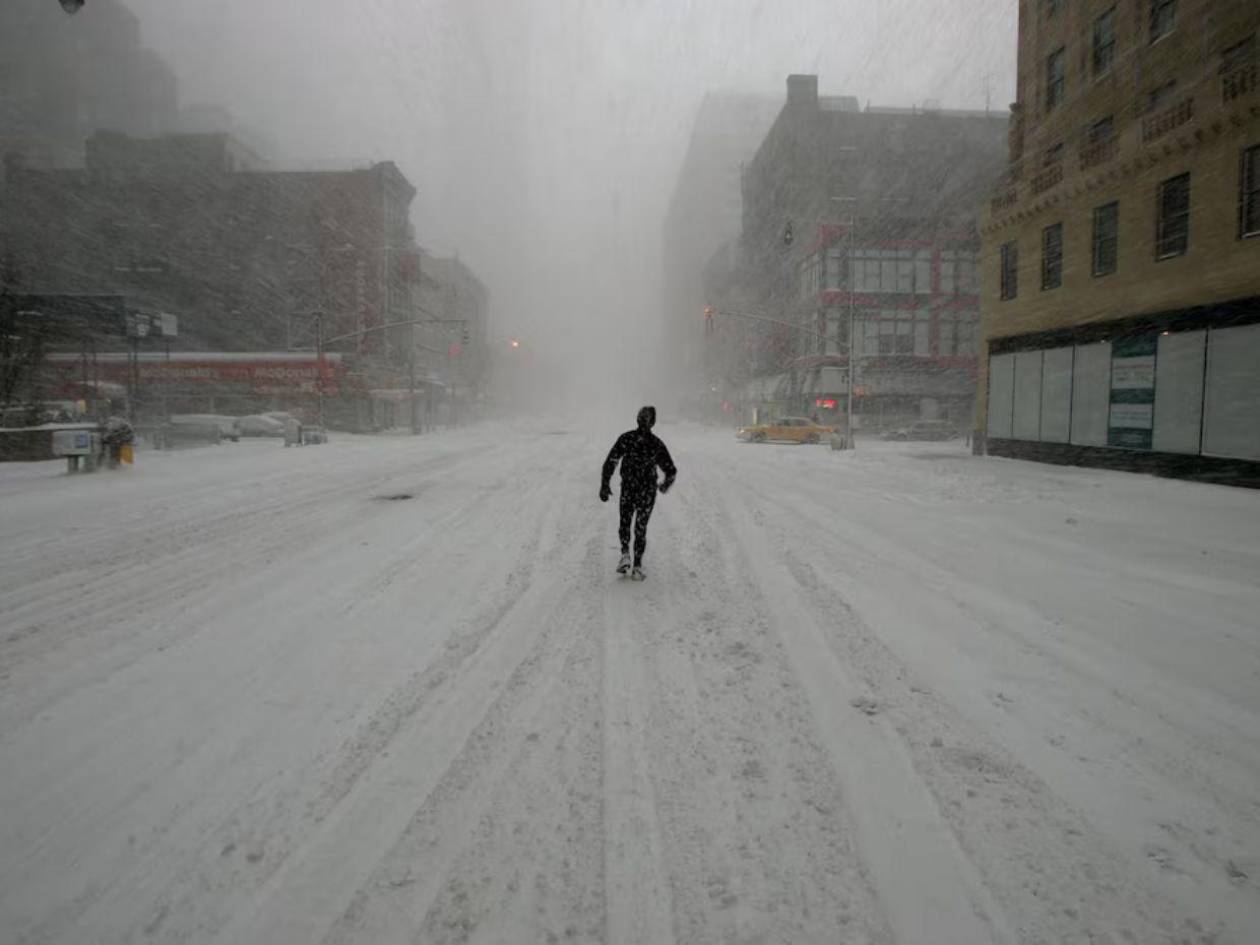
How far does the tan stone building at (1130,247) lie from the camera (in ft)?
51.9

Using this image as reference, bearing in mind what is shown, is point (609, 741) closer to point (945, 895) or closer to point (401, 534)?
point (945, 895)

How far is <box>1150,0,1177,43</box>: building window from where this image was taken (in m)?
19.2

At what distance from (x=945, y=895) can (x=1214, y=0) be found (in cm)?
2405

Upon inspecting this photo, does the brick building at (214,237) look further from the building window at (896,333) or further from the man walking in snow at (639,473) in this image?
the man walking in snow at (639,473)

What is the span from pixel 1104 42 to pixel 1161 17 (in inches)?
89.1

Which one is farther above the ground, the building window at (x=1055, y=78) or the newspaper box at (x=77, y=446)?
the building window at (x=1055, y=78)

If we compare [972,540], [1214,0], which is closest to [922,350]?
[1214,0]

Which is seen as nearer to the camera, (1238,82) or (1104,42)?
(1238,82)

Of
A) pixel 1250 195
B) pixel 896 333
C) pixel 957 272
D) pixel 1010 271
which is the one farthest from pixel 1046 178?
Answer: pixel 957 272

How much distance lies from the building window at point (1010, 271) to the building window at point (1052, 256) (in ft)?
4.95

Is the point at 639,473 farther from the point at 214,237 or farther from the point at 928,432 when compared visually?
the point at 214,237

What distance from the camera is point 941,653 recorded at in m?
5.37

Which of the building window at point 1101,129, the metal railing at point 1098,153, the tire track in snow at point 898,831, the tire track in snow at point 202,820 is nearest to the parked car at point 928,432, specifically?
the building window at point 1101,129

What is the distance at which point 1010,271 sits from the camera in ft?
82.2
